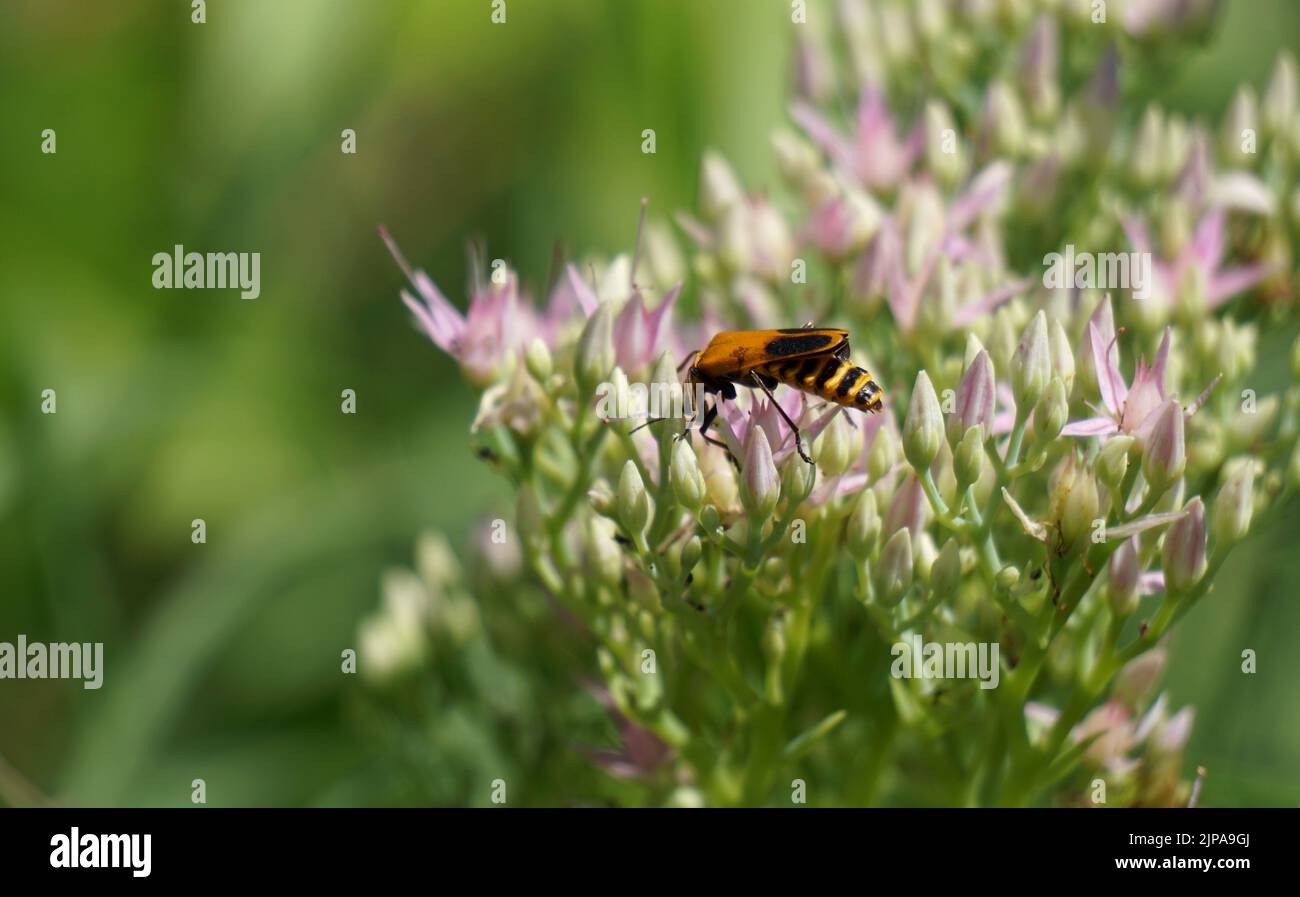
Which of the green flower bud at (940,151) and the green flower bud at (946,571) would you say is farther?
the green flower bud at (940,151)

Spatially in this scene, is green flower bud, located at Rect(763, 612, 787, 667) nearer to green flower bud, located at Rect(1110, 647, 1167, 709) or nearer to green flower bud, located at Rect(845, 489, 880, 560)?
green flower bud, located at Rect(845, 489, 880, 560)

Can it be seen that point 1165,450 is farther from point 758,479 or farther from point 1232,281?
point 1232,281

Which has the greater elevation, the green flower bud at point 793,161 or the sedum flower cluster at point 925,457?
the green flower bud at point 793,161

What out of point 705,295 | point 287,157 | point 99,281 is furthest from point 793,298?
point 99,281

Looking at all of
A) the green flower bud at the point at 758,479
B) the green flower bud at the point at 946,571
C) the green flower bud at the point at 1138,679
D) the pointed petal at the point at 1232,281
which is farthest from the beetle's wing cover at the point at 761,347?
the pointed petal at the point at 1232,281

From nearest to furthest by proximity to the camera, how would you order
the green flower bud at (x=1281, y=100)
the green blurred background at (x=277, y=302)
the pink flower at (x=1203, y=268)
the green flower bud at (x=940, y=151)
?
the pink flower at (x=1203, y=268)
the green flower bud at (x=940, y=151)
the green flower bud at (x=1281, y=100)
the green blurred background at (x=277, y=302)

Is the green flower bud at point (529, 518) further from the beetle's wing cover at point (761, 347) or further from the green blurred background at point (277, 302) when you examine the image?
the green blurred background at point (277, 302)
